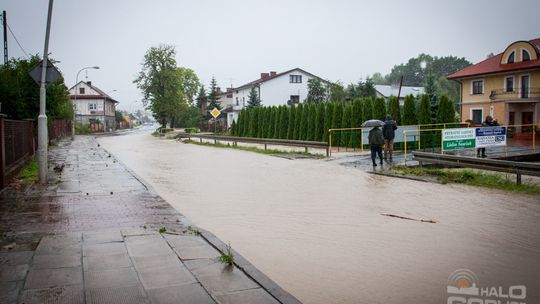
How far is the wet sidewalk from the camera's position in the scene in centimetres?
444

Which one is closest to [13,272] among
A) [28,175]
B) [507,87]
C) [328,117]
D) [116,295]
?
[116,295]

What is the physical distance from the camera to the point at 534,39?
41875 mm

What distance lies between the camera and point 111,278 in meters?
4.86

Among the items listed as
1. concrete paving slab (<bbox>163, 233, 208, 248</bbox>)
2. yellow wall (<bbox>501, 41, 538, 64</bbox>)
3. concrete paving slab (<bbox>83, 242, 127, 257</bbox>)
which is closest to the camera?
concrete paving slab (<bbox>83, 242, 127, 257</bbox>)

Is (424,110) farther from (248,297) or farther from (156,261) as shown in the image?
(248,297)

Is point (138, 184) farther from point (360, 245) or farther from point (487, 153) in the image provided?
point (487, 153)

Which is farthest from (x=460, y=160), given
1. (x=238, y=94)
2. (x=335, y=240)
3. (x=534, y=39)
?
(x=238, y=94)

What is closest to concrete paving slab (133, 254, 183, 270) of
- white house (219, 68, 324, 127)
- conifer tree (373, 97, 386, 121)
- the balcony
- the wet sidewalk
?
the wet sidewalk

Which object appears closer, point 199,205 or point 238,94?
point 199,205

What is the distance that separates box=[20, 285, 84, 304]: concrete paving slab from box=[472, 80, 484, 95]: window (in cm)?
4390

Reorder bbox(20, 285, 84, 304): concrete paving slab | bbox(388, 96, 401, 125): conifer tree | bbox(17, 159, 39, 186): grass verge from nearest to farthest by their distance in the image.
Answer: bbox(20, 285, 84, 304): concrete paving slab → bbox(17, 159, 39, 186): grass verge → bbox(388, 96, 401, 125): conifer tree

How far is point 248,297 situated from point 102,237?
325 cm

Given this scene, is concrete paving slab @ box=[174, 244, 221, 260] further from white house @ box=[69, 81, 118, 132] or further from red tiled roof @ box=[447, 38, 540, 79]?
white house @ box=[69, 81, 118, 132]

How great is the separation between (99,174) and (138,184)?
10.5 ft
